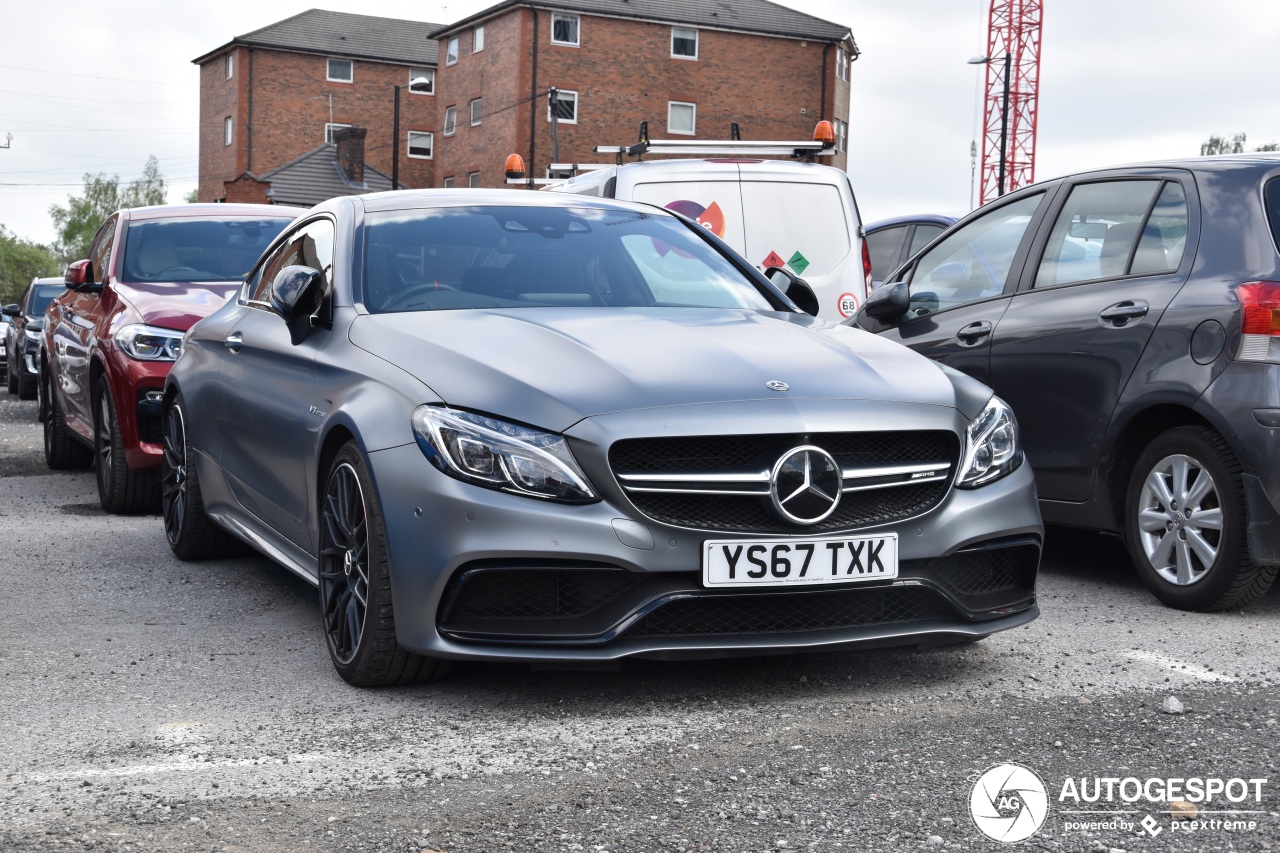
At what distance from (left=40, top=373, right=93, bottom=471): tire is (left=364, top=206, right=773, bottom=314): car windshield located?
20.5 ft

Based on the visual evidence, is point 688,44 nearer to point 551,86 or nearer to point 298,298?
point 551,86

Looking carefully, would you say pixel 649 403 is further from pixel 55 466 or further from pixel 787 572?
pixel 55 466

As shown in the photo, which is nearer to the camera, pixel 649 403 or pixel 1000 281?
pixel 649 403

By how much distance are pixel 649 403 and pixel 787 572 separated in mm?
575

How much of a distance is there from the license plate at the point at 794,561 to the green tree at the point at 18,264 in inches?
4851

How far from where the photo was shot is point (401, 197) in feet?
18.8

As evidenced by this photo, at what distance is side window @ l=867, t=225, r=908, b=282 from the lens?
13805 millimetres

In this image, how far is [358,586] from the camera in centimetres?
440

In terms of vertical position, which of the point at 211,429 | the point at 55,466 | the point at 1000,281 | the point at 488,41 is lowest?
the point at 55,466

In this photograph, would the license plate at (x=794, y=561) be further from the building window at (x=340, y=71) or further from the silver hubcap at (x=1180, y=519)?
the building window at (x=340, y=71)

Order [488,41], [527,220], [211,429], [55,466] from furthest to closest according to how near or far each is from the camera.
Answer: [488,41]
[55,466]
[211,429]
[527,220]

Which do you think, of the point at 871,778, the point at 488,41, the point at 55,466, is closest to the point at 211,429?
the point at 871,778

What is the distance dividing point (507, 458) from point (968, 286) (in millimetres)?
3593

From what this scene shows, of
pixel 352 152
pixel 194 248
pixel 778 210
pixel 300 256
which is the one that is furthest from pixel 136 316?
pixel 352 152
